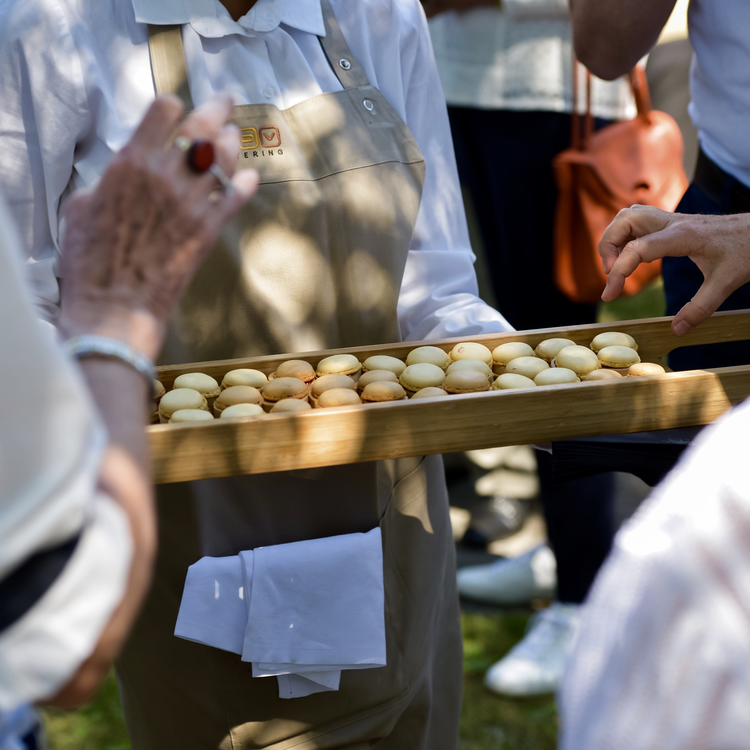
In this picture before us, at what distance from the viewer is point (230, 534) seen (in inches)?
52.7

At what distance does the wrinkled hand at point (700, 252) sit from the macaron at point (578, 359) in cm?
13

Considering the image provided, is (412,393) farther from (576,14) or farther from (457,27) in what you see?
(457,27)

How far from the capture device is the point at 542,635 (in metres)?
2.69

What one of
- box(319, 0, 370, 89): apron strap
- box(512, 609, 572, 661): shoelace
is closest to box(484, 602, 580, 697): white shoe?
box(512, 609, 572, 661): shoelace

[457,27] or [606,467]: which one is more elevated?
[457,27]

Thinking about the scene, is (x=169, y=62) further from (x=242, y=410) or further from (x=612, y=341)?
(x=612, y=341)

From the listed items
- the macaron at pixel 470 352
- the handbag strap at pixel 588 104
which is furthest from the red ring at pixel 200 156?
the handbag strap at pixel 588 104

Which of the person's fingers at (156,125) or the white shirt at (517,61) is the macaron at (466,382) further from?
the white shirt at (517,61)

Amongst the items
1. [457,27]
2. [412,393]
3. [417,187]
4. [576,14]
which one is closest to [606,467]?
[412,393]

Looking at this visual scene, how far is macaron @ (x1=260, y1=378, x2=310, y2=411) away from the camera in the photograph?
1.24 metres

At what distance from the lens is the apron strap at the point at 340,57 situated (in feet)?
4.66

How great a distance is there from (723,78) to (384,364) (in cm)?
102

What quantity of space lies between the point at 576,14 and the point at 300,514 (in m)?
1.35

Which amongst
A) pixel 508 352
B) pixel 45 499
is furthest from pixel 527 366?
pixel 45 499
